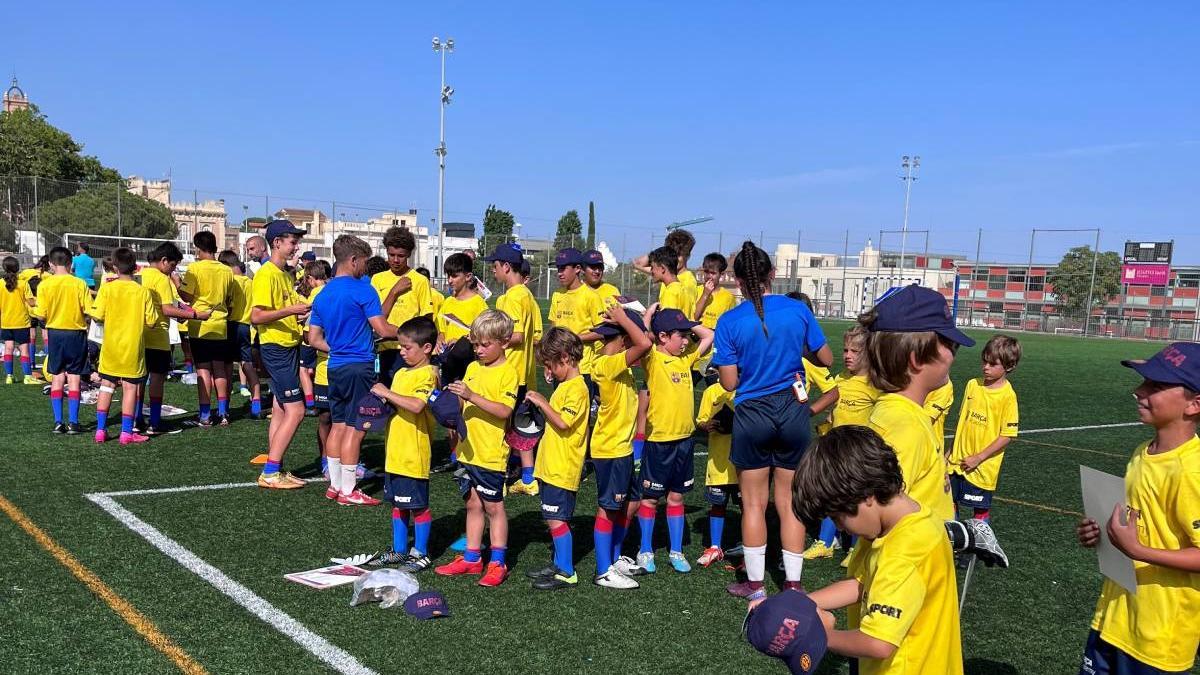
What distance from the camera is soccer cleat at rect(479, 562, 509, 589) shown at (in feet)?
17.5

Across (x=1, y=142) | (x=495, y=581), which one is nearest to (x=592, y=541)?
(x=495, y=581)

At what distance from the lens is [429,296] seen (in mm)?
8680

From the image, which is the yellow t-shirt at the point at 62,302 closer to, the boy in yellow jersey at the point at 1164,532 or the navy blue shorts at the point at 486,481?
the navy blue shorts at the point at 486,481

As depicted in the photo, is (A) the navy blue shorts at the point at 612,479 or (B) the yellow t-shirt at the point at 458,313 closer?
(A) the navy blue shorts at the point at 612,479

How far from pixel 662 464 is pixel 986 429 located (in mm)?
2627

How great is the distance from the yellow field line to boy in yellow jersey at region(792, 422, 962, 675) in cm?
331

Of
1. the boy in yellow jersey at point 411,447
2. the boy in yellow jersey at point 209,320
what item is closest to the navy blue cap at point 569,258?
the boy in yellow jersey at point 411,447

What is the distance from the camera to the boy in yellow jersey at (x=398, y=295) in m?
7.90

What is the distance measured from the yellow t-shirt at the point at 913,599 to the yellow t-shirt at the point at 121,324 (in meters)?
8.86

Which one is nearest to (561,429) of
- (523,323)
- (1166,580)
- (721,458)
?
(721,458)

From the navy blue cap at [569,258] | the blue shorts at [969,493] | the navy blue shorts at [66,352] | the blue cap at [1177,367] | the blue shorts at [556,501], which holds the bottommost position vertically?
the blue shorts at [969,493]

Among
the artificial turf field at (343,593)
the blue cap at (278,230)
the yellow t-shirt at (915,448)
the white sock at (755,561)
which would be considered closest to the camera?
the yellow t-shirt at (915,448)

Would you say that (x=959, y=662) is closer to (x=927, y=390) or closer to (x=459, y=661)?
(x=927, y=390)

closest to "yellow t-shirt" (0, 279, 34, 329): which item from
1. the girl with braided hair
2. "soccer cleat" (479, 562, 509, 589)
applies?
"soccer cleat" (479, 562, 509, 589)
